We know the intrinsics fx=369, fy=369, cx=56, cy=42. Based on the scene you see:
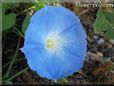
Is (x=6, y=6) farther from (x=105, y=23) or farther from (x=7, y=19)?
(x=105, y=23)

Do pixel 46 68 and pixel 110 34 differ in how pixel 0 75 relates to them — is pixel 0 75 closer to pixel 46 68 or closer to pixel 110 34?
pixel 46 68

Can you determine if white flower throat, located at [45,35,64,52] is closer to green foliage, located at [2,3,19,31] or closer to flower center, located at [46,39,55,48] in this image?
flower center, located at [46,39,55,48]

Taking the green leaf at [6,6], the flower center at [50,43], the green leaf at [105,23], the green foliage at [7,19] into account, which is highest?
the green leaf at [6,6]

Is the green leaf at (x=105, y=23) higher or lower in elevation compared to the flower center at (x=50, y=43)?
higher

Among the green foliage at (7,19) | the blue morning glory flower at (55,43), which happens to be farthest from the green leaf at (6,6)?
the blue morning glory flower at (55,43)

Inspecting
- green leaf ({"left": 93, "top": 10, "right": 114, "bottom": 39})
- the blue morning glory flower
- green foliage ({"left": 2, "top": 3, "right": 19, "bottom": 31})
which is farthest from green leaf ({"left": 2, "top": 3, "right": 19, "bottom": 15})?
green leaf ({"left": 93, "top": 10, "right": 114, "bottom": 39})

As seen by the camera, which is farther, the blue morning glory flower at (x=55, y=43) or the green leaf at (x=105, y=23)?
the green leaf at (x=105, y=23)

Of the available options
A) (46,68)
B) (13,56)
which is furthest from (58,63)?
(13,56)

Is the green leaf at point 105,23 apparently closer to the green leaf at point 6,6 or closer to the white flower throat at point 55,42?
the white flower throat at point 55,42
